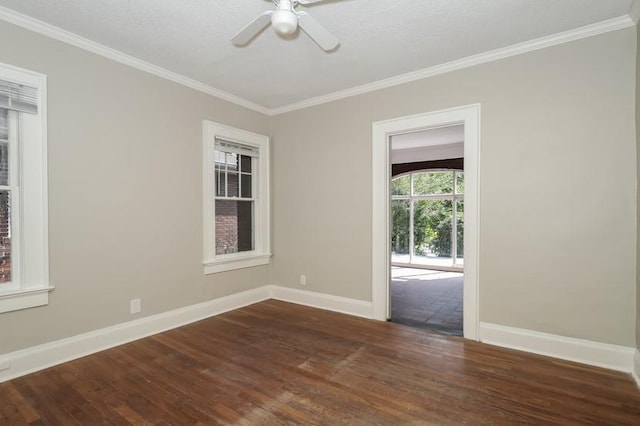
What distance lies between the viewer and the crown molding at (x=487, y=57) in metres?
2.54

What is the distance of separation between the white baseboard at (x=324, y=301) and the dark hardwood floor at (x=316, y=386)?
0.64 metres

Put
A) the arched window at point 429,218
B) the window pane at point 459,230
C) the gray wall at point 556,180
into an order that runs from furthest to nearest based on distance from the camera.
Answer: the arched window at point 429,218 → the window pane at point 459,230 → the gray wall at point 556,180

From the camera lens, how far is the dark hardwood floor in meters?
1.96

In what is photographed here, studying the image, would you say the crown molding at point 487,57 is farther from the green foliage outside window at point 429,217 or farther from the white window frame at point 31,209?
the green foliage outside window at point 429,217

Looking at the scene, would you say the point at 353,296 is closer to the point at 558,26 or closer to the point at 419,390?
the point at 419,390

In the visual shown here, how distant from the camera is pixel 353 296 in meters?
3.93

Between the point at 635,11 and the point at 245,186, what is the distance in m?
4.17

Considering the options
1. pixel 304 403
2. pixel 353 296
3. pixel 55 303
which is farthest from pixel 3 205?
pixel 353 296

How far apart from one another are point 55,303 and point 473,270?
3.78 metres

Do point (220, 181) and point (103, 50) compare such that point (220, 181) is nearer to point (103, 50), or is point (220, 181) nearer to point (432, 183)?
point (103, 50)

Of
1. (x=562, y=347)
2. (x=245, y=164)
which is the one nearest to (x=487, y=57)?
(x=562, y=347)

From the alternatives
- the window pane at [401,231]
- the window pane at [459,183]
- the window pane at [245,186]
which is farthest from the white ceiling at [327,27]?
the window pane at [401,231]

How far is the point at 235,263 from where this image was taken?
414 cm

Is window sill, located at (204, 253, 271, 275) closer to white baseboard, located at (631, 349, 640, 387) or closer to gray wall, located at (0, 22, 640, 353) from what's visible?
gray wall, located at (0, 22, 640, 353)
